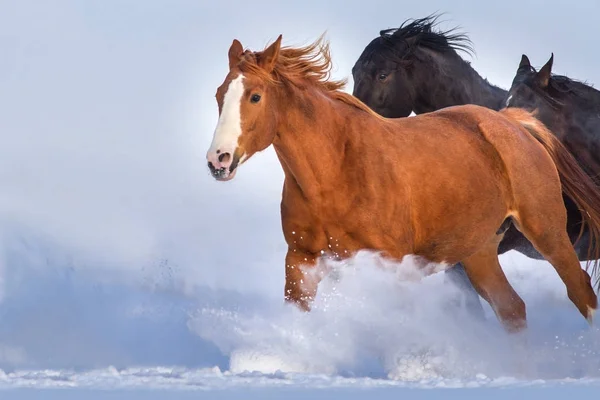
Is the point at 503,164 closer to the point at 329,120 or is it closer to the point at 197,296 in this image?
the point at 329,120

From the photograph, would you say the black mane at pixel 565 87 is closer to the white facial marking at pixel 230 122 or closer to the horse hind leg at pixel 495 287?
the horse hind leg at pixel 495 287

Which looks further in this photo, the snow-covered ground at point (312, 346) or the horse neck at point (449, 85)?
the horse neck at point (449, 85)

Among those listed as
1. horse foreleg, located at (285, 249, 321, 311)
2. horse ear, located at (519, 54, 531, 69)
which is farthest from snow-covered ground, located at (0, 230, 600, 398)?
horse ear, located at (519, 54, 531, 69)

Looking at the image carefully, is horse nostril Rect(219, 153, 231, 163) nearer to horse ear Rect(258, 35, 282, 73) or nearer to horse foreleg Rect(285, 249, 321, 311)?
horse ear Rect(258, 35, 282, 73)

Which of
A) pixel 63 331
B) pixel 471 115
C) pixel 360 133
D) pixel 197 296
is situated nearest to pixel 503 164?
pixel 471 115

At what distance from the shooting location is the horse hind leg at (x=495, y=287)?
8.55 m

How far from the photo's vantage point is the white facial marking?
696cm

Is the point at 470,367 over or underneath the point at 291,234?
underneath

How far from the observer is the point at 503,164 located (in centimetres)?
801

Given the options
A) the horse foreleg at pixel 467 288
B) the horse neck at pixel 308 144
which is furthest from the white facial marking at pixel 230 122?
the horse foreleg at pixel 467 288

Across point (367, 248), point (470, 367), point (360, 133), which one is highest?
point (360, 133)

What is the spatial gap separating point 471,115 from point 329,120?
3.78 feet

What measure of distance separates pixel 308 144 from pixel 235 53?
581mm

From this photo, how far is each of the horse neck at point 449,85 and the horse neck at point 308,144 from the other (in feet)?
9.17
